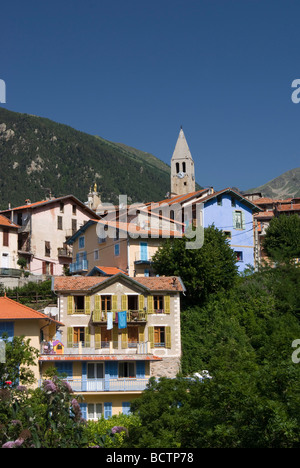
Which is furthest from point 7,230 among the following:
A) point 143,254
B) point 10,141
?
point 10,141

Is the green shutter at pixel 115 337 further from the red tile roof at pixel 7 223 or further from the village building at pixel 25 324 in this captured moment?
the red tile roof at pixel 7 223

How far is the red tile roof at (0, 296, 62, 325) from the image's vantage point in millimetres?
38744

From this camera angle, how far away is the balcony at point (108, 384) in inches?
1550

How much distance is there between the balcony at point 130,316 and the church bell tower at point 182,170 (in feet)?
205

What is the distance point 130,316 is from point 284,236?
24.5m

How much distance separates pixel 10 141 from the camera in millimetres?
191750

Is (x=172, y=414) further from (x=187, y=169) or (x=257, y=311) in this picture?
(x=187, y=169)

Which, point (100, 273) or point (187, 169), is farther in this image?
point (187, 169)

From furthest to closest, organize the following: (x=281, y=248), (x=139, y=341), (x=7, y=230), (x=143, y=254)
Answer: (x=7, y=230) → (x=281, y=248) → (x=143, y=254) → (x=139, y=341)

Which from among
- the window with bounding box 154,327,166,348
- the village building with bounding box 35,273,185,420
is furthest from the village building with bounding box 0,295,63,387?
the window with bounding box 154,327,166,348

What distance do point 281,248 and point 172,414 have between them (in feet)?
111

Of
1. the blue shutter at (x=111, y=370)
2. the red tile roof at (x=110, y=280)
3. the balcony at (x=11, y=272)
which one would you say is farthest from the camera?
the balcony at (x=11, y=272)

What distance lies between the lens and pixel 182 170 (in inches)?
4252

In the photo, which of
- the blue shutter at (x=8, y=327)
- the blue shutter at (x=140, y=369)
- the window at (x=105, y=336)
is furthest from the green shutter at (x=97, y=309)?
the blue shutter at (x=8, y=327)
